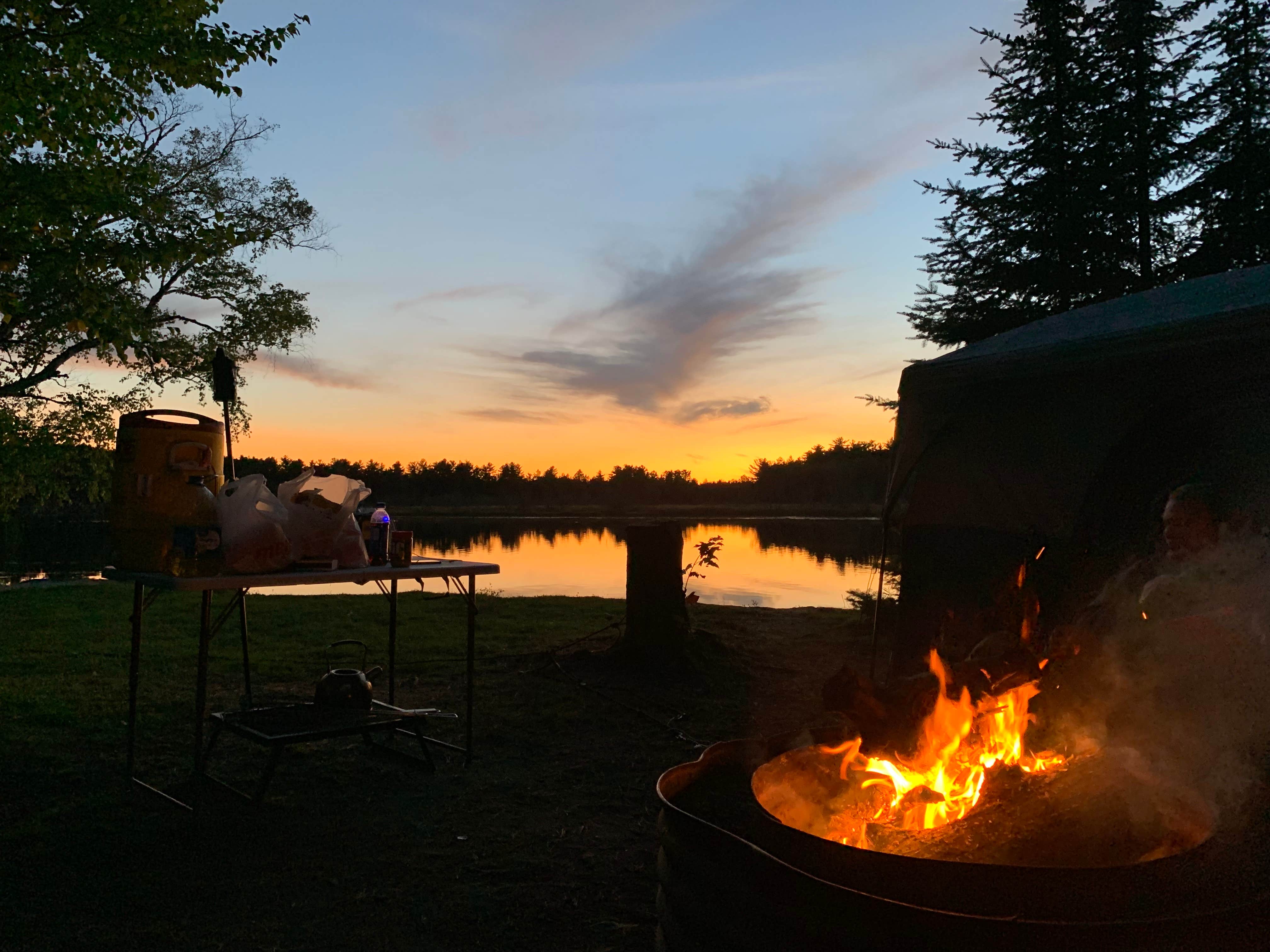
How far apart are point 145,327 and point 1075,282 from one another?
13.3 metres

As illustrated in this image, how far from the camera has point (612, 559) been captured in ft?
94.5

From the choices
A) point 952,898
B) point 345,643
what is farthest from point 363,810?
point 952,898

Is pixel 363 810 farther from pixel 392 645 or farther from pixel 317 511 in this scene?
pixel 392 645

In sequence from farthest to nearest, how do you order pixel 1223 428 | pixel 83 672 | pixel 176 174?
pixel 176 174 < pixel 83 672 < pixel 1223 428

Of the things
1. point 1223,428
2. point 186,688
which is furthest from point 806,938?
point 186,688

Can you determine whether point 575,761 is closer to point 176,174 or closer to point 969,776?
point 969,776

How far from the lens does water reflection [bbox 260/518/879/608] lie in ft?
58.5

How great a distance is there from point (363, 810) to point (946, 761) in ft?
8.72

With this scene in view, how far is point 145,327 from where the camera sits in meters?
12.8

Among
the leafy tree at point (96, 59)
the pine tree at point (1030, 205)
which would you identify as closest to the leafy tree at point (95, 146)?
the leafy tree at point (96, 59)

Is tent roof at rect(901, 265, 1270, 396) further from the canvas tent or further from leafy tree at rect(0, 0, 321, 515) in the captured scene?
leafy tree at rect(0, 0, 321, 515)

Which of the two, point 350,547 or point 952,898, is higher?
point 350,547

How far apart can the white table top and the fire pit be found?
6.78 ft

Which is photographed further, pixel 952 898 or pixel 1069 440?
pixel 1069 440
